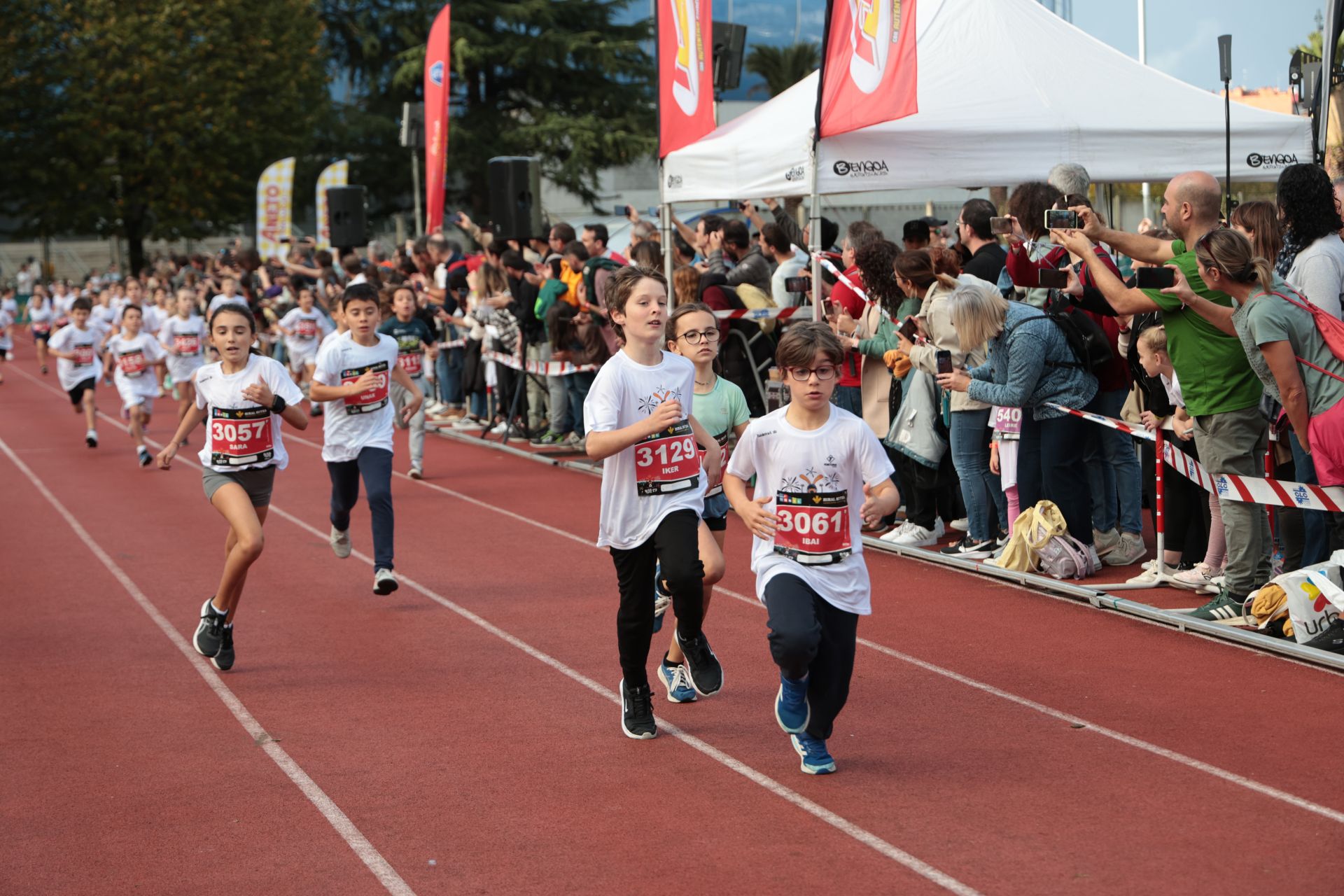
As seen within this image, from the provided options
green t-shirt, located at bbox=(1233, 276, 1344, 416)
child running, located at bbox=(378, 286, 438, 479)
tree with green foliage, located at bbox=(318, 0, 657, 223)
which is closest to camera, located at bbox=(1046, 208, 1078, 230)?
green t-shirt, located at bbox=(1233, 276, 1344, 416)

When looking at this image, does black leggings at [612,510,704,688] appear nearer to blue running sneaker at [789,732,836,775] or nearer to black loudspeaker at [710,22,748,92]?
blue running sneaker at [789,732,836,775]

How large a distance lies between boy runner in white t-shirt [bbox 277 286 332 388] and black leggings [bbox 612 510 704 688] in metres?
14.7

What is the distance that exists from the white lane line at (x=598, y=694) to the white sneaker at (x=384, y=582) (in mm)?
297

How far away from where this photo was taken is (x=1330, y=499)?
23.4ft

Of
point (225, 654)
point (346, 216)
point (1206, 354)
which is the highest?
point (346, 216)

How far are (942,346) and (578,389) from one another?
22.7ft

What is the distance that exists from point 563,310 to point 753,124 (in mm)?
3743

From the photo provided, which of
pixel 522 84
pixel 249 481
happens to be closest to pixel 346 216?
pixel 249 481

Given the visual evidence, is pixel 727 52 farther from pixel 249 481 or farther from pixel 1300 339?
pixel 1300 339

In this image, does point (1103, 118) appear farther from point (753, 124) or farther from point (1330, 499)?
point (1330, 499)

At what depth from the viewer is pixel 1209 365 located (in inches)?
305

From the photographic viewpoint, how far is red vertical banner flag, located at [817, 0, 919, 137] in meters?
10.6

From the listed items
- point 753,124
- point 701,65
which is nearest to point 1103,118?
point 753,124

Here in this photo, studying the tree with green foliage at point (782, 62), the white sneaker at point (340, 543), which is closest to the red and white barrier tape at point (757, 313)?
the white sneaker at point (340, 543)
